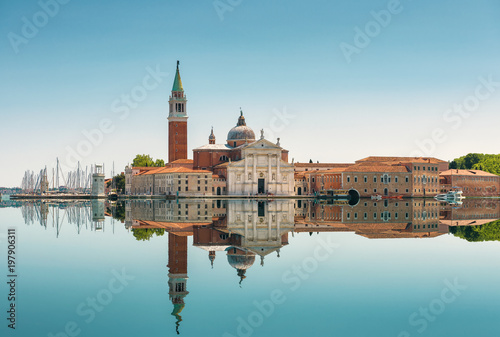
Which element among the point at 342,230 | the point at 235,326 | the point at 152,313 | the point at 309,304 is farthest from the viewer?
the point at 342,230

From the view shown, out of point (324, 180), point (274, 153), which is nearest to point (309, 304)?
point (274, 153)

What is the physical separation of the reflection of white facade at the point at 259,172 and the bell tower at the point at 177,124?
1366 cm

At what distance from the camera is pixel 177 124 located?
83.4 metres

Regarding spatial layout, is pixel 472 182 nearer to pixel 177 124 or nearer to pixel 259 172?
pixel 259 172

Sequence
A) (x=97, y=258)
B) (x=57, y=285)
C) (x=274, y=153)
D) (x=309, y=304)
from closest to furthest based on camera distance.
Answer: (x=309, y=304)
(x=57, y=285)
(x=97, y=258)
(x=274, y=153)

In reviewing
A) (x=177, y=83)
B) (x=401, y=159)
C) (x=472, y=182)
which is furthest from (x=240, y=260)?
(x=472, y=182)

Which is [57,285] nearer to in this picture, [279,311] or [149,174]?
[279,311]

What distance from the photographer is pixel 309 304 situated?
9.54m

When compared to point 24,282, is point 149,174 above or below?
above

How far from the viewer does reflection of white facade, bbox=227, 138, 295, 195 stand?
72250mm

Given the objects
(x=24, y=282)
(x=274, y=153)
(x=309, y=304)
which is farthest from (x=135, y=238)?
(x=274, y=153)

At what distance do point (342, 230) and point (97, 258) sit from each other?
11.2 meters

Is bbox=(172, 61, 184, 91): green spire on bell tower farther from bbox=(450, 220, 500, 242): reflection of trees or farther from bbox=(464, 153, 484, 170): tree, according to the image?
bbox=(450, 220, 500, 242): reflection of trees

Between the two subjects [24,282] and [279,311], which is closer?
[279,311]
